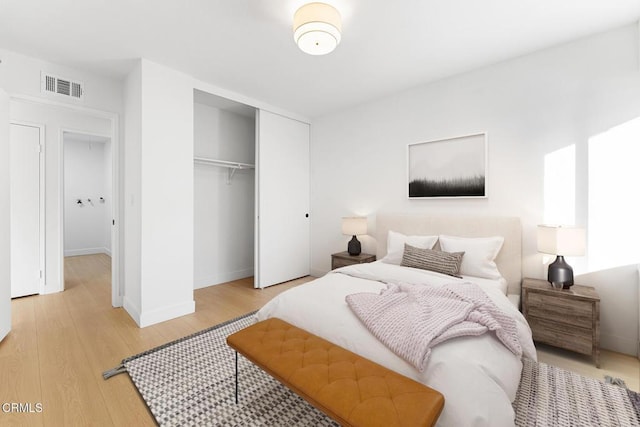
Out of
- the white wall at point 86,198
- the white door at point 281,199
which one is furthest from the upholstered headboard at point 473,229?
the white wall at point 86,198

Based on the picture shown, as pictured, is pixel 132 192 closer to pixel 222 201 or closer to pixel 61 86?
pixel 61 86

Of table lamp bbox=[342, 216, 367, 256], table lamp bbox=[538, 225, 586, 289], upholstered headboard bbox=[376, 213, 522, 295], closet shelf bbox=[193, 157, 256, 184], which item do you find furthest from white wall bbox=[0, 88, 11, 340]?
table lamp bbox=[538, 225, 586, 289]

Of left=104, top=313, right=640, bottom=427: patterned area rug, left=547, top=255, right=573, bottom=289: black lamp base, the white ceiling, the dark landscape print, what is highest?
the white ceiling

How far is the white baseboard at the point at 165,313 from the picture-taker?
8.91 ft

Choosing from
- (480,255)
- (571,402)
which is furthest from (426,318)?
(480,255)

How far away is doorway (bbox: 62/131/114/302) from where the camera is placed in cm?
612

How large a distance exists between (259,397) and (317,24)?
2.47 meters

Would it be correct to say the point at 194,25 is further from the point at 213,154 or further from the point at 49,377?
the point at 49,377

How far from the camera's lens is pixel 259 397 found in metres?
1.75

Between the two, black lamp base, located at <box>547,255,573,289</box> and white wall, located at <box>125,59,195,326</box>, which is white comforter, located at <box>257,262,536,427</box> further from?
white wall, located at <box>125,59,195,326</box>

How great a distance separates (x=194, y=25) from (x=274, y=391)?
9.17ft

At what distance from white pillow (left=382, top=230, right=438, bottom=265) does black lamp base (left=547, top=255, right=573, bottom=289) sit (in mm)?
984

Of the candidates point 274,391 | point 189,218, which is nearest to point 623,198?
point 274,391

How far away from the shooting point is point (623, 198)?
2.23 meters
